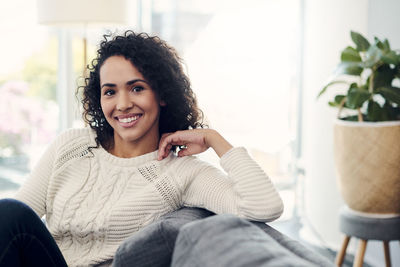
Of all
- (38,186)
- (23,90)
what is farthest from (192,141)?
(23,90)

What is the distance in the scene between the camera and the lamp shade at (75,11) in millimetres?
2500

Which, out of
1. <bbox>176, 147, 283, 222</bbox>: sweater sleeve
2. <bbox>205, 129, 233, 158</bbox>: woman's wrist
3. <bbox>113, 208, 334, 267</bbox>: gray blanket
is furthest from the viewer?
<bbox>205, 129, 233, 158</bbox>: woman's wrist

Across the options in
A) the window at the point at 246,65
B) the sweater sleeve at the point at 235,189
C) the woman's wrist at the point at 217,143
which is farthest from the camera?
the window at the point at 246,65

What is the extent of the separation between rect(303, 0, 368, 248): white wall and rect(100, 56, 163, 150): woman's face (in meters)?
1.64

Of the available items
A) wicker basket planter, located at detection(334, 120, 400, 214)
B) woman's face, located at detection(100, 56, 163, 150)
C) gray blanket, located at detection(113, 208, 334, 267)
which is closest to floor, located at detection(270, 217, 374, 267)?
wicker basket planter, located at detection(334, 120, 400, 214)

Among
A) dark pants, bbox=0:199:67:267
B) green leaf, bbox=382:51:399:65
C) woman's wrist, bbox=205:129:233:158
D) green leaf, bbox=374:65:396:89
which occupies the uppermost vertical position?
green leaf, bbox=382:51:399:65

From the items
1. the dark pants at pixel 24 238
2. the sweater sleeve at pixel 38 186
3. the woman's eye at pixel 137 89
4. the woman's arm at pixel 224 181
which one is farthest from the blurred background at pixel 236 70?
the dark pants at pixel 24 238

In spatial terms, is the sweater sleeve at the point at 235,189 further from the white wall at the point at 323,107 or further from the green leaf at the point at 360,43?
the white wall at the point at 323,107

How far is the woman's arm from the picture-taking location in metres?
1.31

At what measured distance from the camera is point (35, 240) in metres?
1.22

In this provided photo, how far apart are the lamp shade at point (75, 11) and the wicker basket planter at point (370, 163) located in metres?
1.33

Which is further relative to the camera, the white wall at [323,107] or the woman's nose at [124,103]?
the white wall at [323,107]

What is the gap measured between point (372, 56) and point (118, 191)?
115 centimetres

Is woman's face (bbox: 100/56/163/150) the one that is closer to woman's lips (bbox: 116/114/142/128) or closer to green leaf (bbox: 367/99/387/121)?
woman's lips (bbox: 116/114/142/128)
